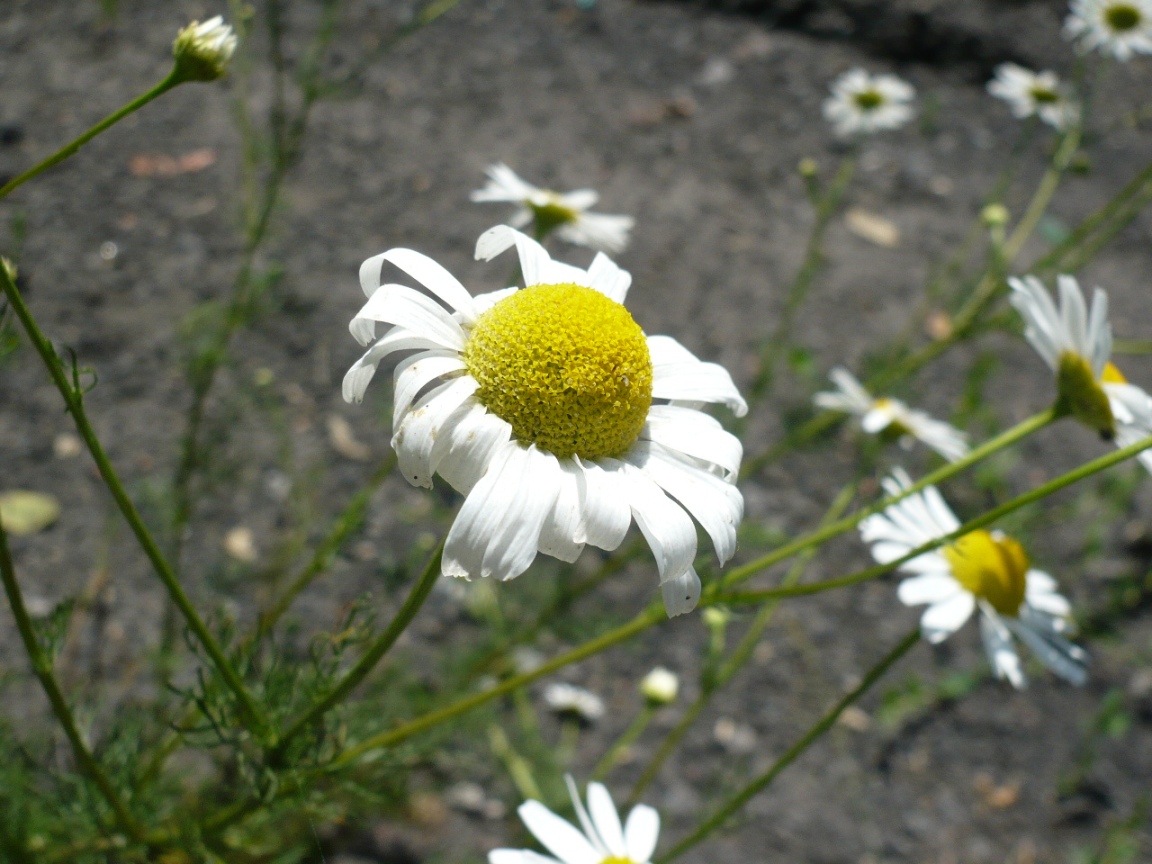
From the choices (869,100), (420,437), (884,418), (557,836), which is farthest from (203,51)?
(869,100)

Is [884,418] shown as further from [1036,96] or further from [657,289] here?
[1036,96]

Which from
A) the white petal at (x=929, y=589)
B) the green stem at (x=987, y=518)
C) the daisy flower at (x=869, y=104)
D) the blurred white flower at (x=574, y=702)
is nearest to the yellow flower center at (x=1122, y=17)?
the daisy flower at (x=869, y=104)

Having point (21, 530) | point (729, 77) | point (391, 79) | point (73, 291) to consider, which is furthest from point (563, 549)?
point (729, 77)

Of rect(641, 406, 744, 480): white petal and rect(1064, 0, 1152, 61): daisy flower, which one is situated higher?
rect(641, 406, 744, 480): white petal

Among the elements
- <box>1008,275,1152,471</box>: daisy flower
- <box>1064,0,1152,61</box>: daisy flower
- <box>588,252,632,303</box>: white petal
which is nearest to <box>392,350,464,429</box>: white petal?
<box>588,252,632,303</box>: white petal

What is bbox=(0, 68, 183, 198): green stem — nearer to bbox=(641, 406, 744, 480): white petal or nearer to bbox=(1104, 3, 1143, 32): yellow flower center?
bbox=(641, 406, 744, 480): white petal

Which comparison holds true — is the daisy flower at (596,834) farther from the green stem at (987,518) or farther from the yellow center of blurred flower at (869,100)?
the yellow center of blurred flower at (869,100)
